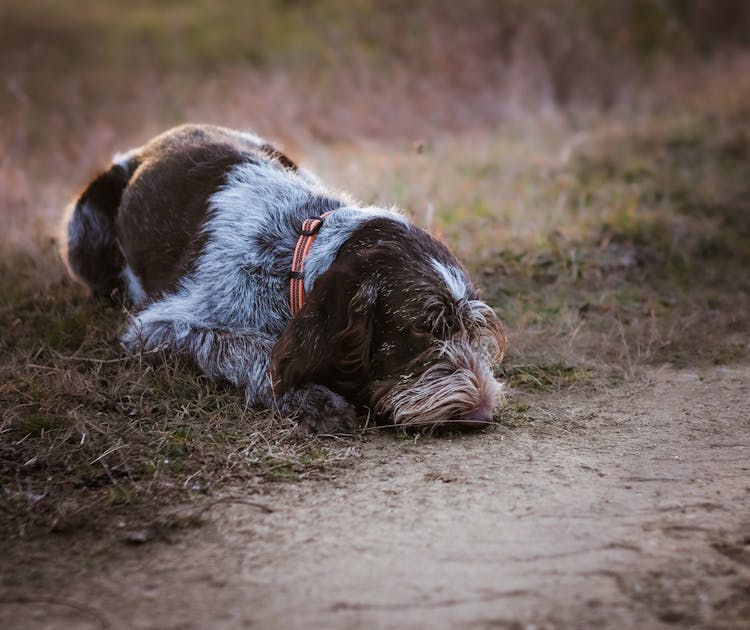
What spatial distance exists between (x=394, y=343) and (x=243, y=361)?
763mm

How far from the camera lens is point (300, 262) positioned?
4211mm

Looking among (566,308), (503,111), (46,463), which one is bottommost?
(46,463)

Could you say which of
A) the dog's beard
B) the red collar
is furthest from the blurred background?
the dog's beard

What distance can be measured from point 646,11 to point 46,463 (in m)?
11.8

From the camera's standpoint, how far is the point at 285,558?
2.73 meters

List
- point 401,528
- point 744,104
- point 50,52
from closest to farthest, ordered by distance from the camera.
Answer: point 401,528 → point 744,104 → point 50,52

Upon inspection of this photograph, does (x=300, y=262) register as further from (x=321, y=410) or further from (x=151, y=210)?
(x=151, y=210)

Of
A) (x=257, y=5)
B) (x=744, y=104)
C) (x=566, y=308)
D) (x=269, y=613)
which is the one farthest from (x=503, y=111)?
(x=269, y=613)

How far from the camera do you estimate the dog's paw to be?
3.83 metres

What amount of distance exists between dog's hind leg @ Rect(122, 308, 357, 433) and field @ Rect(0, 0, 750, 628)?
0.11 m

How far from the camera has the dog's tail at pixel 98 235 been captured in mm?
5598

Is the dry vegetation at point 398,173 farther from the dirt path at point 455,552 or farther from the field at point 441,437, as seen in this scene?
the dirt path at point 455,552

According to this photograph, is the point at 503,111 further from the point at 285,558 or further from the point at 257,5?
the point at 285,558

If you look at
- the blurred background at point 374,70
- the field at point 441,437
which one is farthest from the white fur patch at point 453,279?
the blurred background at point 374,70
